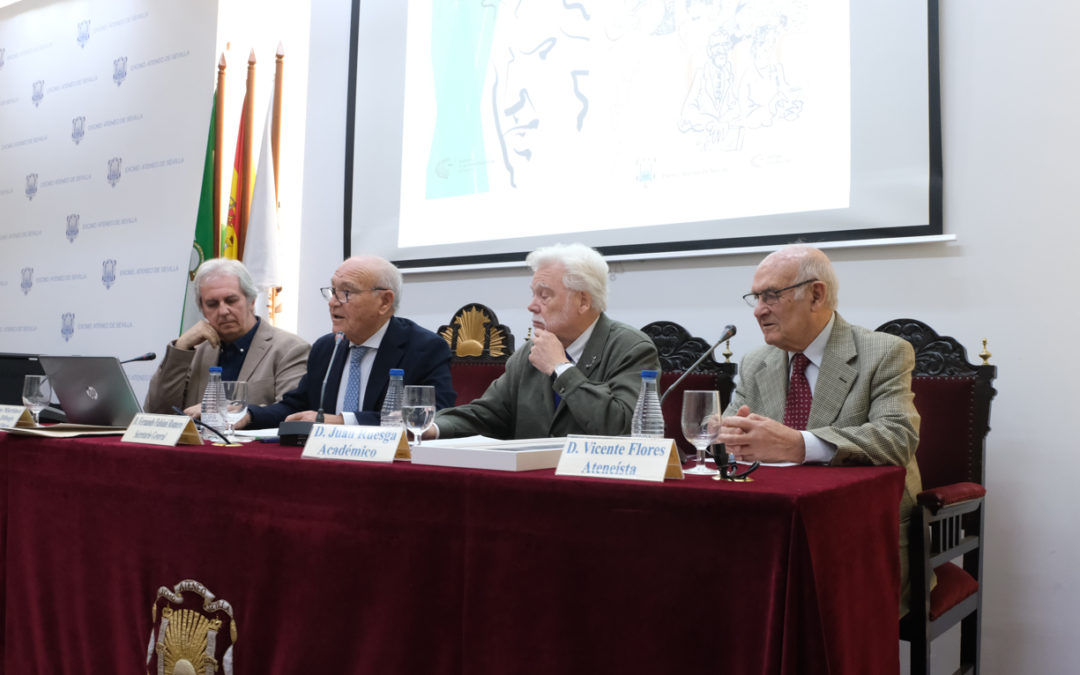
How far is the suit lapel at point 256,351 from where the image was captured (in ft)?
9.02

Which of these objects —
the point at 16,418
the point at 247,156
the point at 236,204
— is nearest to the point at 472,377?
the point at 16,418

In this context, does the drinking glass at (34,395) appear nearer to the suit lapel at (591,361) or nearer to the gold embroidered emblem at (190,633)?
the gold embroidered emblem at (190,633)

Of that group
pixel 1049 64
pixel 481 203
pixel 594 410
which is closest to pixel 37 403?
pixel 594 410

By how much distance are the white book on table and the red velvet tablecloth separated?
0.12 feet

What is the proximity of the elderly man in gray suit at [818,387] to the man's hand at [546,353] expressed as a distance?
0.45 metres

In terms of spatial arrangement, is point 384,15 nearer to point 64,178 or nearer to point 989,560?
point 64,178

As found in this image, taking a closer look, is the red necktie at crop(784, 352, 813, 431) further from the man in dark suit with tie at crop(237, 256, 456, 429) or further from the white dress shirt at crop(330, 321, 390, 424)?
the white dress shirt at crop(330, 321, 390, 424)

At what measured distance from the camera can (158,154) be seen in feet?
14.4

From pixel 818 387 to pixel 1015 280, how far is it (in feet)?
3.35

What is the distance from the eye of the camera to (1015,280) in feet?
7.82

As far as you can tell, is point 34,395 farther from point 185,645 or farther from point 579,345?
point 579,345

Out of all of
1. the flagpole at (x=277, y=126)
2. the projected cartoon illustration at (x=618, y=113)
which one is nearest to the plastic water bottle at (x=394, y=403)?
the projected cartoon illustration at (x=618, y=113)

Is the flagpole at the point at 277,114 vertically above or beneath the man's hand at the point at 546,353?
above

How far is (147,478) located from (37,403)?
66cm
